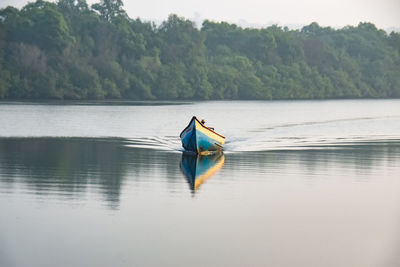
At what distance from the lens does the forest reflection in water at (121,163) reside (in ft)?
79.3

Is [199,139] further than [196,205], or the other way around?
[199,139]

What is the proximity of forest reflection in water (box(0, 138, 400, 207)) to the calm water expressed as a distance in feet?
0.18

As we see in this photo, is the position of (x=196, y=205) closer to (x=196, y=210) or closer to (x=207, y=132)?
(x=196, y=210)

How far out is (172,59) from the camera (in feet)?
412

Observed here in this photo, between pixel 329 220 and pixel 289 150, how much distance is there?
1733 cm

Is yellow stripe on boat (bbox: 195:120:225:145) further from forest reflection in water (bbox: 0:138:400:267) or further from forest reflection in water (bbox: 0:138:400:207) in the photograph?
forest reflection in water (bbox: 0:138:400:267)

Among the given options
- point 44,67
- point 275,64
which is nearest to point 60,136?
point 44,67

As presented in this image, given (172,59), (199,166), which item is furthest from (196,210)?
(172,59)

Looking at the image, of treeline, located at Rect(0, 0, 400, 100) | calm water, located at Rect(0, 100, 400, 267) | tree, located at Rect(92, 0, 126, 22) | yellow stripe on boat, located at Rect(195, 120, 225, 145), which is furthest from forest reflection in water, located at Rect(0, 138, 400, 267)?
tree, located at Rect(92, 0, 126, 22)

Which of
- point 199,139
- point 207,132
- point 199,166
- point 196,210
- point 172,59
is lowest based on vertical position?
point 199,166

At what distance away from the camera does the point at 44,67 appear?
104 m

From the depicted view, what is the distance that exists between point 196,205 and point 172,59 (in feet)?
347

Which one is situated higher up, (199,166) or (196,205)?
(196,205)

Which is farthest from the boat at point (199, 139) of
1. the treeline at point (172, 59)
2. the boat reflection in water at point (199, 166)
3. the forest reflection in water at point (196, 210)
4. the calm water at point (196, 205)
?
the treeline at point (172, 59)
